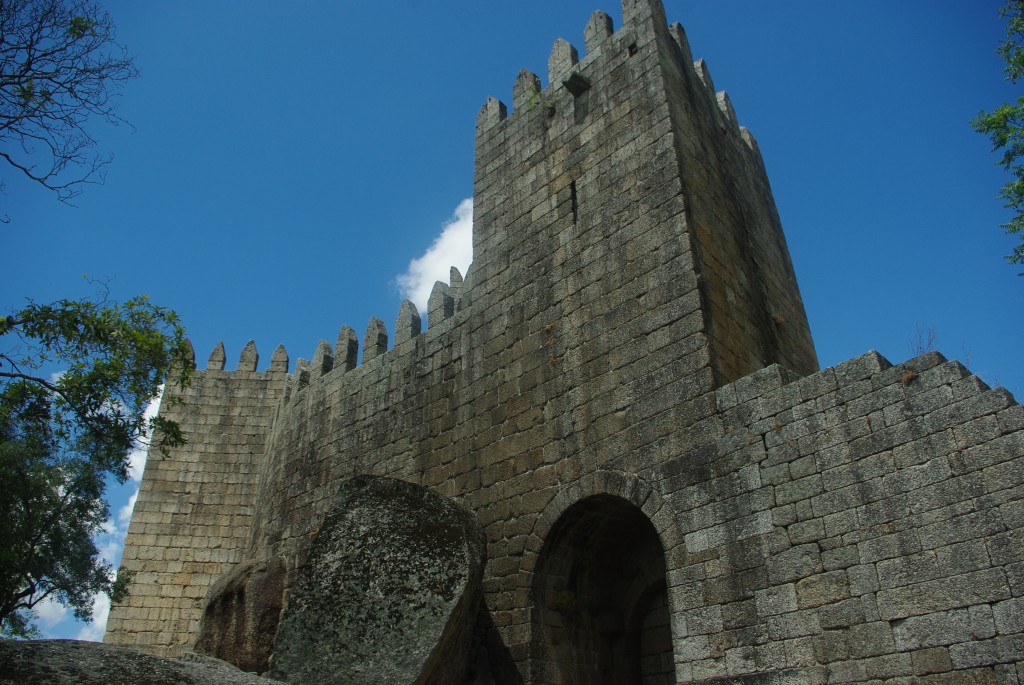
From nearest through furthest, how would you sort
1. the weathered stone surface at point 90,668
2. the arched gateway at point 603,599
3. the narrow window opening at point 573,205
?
the weathered stone surface at point 90,668 → the arched gateway at point 603,599 → the narrow window opening at point 573,205

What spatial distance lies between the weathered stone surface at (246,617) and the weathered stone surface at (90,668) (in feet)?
10.6

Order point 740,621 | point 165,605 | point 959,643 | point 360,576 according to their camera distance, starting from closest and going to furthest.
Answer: point 959,643
point 740,621
point 360,576
point 165,605

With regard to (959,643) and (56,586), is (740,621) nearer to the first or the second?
(959,643)

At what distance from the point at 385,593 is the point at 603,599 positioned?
2958 millimetres

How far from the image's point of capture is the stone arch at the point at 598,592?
843 centimetres

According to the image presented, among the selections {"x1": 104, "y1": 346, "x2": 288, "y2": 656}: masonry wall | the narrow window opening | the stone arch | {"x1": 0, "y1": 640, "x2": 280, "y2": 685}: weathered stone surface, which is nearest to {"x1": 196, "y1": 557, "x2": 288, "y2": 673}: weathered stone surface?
the stone arch

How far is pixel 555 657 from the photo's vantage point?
841 centimetres

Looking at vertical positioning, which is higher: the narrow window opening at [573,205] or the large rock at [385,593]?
the narrow window opening at [573,205]

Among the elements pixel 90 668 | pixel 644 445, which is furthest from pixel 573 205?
pixel 90 668

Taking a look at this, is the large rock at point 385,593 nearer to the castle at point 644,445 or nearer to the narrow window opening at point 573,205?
the castle at point 644,445

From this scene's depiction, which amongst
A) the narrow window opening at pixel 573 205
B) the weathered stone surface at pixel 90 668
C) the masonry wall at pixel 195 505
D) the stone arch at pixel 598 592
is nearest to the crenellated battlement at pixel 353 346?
the masonry wall at pixel 195 505

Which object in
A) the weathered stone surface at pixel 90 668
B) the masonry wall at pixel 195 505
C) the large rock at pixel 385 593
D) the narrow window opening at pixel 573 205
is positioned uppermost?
the narrow window opening at pixel 573 205

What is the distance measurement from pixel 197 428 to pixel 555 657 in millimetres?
9623

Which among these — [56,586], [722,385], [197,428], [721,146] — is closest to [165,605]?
[56,586]
